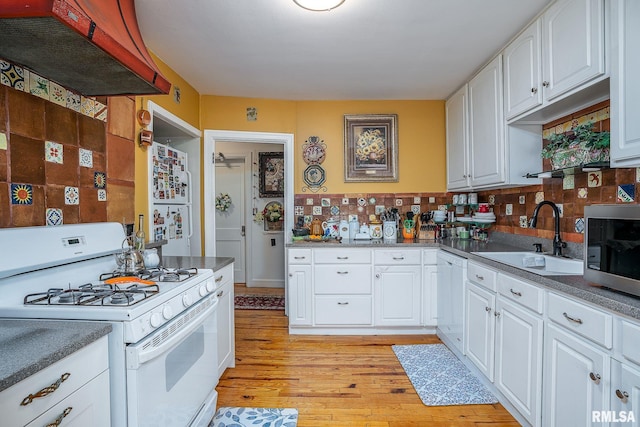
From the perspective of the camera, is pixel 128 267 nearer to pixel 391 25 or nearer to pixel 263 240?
pixel 391 25

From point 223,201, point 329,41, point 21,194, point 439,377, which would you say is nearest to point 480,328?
point 439,377

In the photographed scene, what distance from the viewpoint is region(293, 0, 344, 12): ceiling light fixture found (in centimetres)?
175

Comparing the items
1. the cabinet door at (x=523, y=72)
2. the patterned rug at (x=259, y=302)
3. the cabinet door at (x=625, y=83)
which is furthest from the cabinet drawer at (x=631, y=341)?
the patterned rug at (x=259, y=302)

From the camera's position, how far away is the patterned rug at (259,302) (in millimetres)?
3879

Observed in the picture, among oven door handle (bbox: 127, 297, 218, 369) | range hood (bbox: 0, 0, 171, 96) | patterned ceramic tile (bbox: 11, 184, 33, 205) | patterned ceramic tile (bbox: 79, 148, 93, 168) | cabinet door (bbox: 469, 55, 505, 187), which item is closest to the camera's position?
range hood (bbox: 0, 0, 171, 96)

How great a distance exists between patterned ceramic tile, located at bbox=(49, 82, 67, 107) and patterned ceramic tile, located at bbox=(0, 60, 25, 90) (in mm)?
146

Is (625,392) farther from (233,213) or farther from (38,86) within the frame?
(233,213)

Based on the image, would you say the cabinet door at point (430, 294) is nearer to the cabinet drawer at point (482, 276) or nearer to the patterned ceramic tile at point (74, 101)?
the cabinet drawer at point (482, 276)

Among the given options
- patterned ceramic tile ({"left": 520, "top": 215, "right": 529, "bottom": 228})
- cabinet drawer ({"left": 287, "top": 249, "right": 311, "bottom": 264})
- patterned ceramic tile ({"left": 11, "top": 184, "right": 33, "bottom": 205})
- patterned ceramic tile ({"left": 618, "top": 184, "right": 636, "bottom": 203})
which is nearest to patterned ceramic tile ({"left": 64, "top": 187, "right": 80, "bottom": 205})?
patterned ceramic tile ({"left": 11, "top": 184, "right": 33, "bottom": 205})

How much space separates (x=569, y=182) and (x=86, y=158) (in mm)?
2924

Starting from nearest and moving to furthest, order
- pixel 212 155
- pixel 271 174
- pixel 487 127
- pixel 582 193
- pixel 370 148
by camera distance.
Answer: pixel 582 193
pixel 487 127
pixel 212 155
pixel 370 148
pixel 271 174

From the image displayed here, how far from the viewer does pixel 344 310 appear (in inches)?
119

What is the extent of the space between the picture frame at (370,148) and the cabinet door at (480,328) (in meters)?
1.57

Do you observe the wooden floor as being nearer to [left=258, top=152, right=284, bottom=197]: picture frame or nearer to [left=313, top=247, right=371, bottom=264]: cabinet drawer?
[left=313, top=247, right=371, bottom=264]: cabinet drawer
